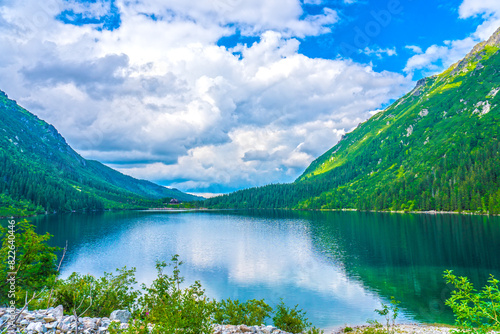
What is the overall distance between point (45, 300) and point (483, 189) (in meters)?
225

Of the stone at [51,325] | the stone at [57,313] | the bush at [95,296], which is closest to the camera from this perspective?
the stone at [51,325]

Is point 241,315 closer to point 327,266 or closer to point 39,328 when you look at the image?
point 39,328

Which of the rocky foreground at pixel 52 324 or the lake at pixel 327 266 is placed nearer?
the rocky foreground at pixel 52 324

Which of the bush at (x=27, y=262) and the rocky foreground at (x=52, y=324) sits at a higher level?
the bush at (x=27, y=262)

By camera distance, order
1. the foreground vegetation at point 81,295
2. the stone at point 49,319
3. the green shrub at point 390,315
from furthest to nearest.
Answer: the green shrub at point 390,315
the foreground vegetation at point 81,295
the stone at point 49,319

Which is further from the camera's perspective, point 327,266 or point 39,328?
point 327,266

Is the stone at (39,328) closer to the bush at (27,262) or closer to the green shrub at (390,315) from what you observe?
the bush at (27,262)

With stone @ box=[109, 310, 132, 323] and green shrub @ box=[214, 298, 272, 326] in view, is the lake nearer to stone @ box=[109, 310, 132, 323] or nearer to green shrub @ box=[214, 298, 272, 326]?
green shrub @ box=[214, 298, 272, 326]

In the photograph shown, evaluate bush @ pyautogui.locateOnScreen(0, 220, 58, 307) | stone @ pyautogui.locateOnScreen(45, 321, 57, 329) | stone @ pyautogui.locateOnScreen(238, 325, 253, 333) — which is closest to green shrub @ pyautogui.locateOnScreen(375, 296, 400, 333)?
stone @ pyautogui.locateOnScreen(238, 325, 253, 333)

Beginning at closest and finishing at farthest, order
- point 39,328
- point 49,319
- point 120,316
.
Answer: point 39,328, point 49,319, point 120,316

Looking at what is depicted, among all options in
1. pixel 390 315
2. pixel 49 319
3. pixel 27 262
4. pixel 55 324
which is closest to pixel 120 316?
pixel 49 319

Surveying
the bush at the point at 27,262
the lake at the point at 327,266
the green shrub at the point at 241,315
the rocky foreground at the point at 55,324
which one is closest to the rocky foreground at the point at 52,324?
the rocky foreground at the point at 55,324

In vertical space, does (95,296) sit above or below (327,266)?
above

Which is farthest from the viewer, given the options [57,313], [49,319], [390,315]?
[390,315]
